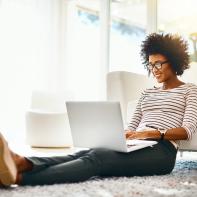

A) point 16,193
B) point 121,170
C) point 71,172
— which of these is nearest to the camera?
point 16,193

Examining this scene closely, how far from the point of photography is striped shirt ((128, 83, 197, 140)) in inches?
78.4

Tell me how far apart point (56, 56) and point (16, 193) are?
12.9ft

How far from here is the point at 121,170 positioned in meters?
1.80

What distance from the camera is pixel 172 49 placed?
225cm

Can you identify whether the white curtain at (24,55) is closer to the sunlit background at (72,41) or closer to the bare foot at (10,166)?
the sunlit background at (72,41)

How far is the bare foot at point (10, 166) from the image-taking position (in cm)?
138

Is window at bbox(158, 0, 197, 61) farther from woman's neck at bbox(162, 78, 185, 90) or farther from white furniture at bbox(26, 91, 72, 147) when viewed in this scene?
woman's neck at bbox(162, 78, 185, 90)

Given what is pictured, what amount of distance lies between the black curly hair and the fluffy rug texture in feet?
2.31

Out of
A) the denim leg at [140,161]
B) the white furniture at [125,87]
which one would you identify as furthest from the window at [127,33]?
the denim leg at [140,161]

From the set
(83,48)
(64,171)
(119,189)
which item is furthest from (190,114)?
(83,48)

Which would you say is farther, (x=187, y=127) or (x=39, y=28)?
(x=39, y=28)

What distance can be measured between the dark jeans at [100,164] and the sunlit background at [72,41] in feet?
8.52

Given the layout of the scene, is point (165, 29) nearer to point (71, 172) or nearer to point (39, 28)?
point (39, 28)

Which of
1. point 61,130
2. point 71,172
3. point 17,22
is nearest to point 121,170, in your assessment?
point 71,172
